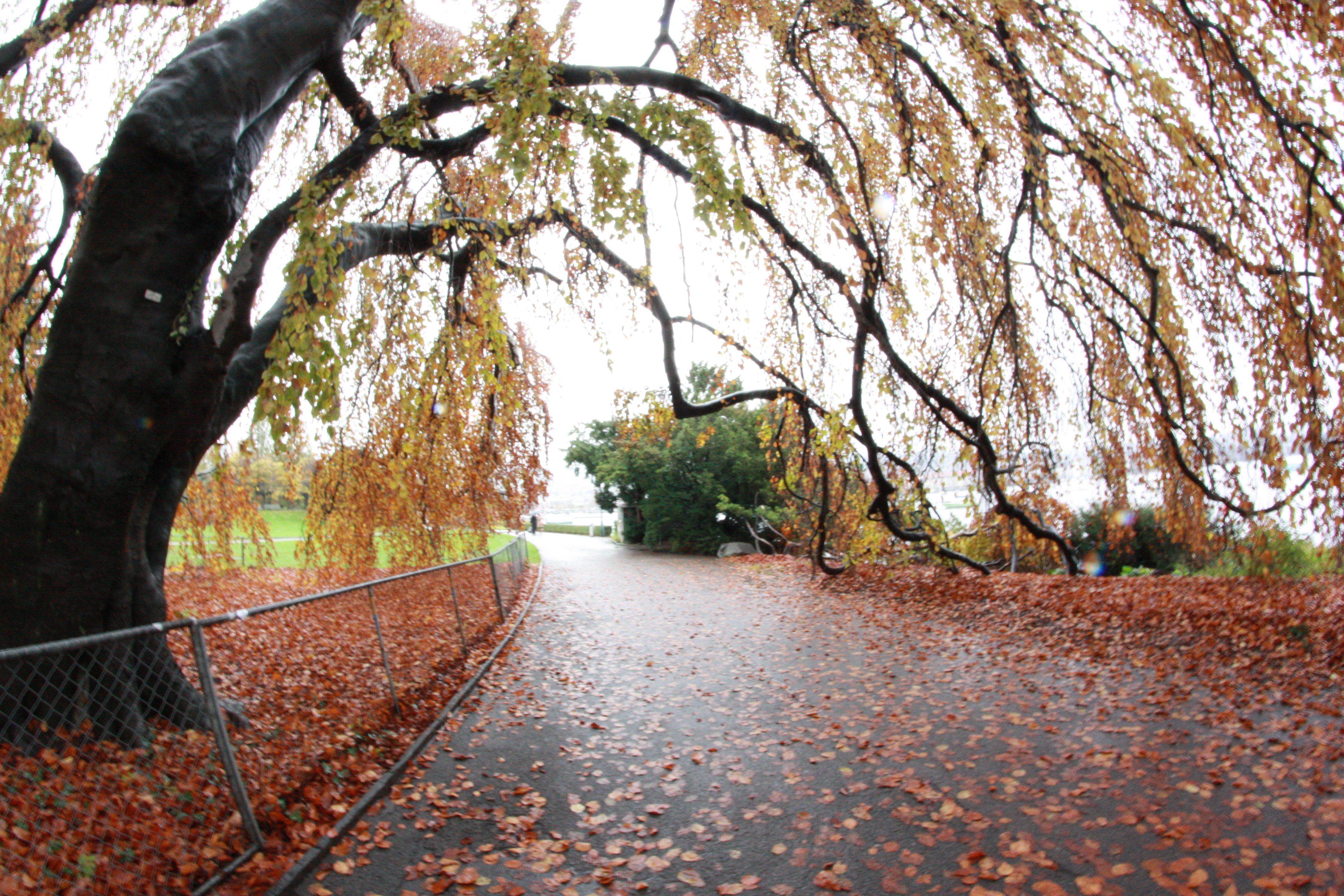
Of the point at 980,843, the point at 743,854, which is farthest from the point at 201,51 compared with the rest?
the point at 980,843

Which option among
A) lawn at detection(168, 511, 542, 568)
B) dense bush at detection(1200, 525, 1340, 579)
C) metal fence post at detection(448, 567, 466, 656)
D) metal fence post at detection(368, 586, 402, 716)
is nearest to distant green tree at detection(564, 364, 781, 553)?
lawn at detection(168, 511, 542, 568)

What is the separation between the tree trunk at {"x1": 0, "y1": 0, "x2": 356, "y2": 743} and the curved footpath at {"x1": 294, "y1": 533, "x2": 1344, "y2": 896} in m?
1.92

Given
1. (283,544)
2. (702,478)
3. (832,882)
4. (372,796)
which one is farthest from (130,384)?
(283,544)

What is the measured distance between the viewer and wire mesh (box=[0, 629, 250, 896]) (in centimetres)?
264

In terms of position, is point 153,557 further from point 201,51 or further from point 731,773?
point 731,773

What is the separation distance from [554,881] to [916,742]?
2.69 metres

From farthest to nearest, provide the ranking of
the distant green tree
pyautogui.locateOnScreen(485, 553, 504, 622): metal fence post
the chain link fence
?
1. the distant green tree
2. pyautogui.locateOnScreen(485, 553, 504, 622): metal fence post
3. the chain link fence

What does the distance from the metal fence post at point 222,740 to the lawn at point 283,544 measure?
6342 millimetres

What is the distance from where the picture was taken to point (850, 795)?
4164mm

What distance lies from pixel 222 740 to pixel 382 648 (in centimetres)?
205

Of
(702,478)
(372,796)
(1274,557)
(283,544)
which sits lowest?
(283,544)

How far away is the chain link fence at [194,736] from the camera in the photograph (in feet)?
9.03

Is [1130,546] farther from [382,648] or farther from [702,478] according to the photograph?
[382,648]

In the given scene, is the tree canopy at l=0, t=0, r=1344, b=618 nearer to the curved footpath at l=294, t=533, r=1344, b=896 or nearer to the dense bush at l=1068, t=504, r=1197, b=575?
the curved footpath at l=294, t=533, r=1344, b=896
